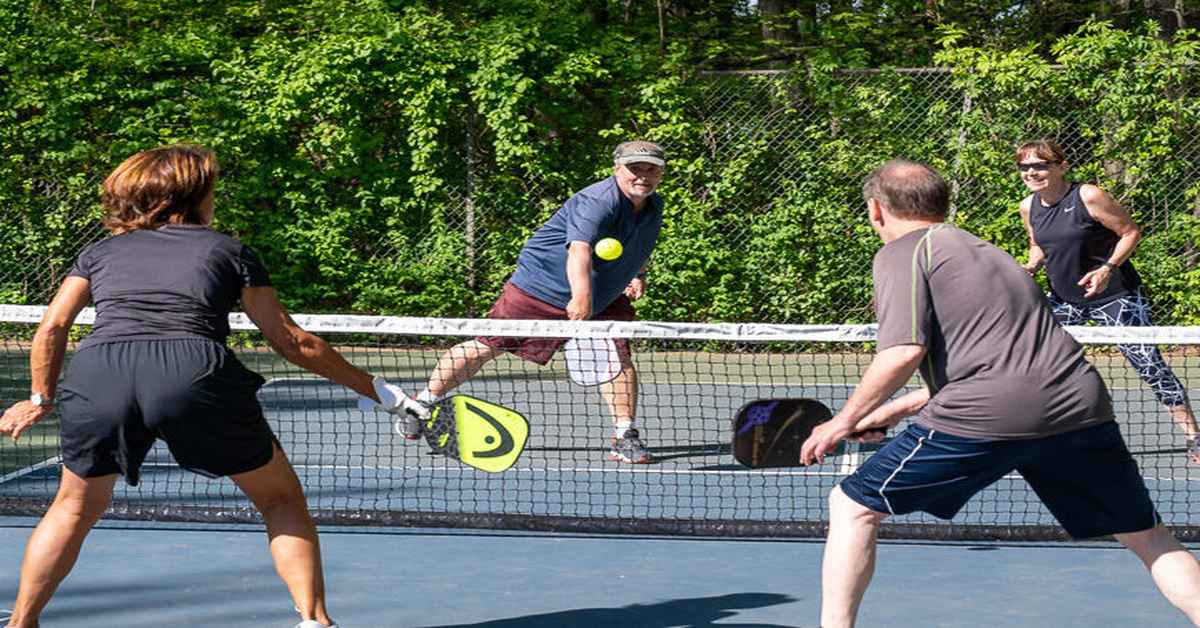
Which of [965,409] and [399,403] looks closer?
[965,409]

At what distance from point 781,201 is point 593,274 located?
19.7ft

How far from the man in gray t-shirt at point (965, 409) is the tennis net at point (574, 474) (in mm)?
1681

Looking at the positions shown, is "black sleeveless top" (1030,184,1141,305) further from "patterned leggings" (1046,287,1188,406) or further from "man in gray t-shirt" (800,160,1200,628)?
"man in gray t-shirt" (800,160,1200,628)

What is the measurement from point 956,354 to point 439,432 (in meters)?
1.57

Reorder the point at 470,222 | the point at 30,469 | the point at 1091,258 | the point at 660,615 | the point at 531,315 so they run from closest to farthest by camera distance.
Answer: the point at 660,615, the point at 30,469, the point at 531,315, the point at 1091,258, the point at 470,222

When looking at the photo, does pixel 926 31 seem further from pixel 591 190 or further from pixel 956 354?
pixel 956 354

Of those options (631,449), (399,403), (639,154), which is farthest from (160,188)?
(631,449)

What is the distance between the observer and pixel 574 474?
705cm

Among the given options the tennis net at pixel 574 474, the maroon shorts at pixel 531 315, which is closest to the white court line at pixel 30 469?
the tennis net at pixel 574 474

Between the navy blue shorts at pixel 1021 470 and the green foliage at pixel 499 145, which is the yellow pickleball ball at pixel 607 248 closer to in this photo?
the navy blue shorts at pixel 1021 470

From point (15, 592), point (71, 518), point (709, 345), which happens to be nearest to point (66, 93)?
point (709, 345)

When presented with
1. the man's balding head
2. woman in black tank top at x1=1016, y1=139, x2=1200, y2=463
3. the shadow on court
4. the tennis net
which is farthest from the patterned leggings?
the man's balding head

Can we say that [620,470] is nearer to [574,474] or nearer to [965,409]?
[574,474]

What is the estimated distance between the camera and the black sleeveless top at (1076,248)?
24.2ft
